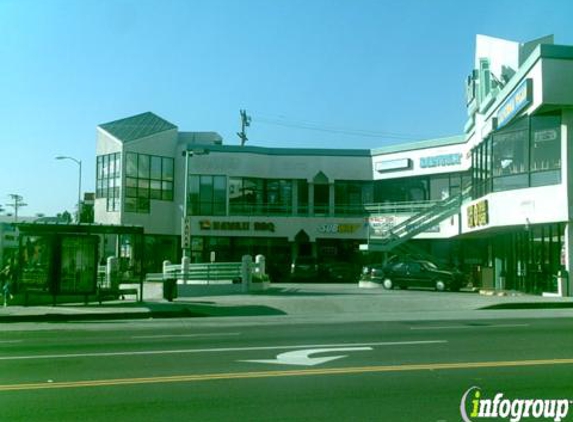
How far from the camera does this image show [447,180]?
48625mm

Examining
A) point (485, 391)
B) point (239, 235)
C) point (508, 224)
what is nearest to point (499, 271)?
point (508, 224)

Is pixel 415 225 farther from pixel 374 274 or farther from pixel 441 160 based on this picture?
pixel 374 274

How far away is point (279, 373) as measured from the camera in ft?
31.9

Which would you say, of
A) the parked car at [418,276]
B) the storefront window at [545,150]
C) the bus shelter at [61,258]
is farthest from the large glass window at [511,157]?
the bus shelter at [61,258]

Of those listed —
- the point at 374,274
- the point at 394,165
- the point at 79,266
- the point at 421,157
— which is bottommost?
the point at 374,274

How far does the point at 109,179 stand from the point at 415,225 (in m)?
22.0

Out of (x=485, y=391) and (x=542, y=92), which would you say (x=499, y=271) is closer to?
(x=542, y=92)

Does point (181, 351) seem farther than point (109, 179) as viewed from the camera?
No

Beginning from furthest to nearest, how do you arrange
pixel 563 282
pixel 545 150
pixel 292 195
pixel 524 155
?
pixel 292 195 → pixel 524 155 → pixel 545 150 → pixel 563 282

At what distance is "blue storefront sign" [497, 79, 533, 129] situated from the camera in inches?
1076

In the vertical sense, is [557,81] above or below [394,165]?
above

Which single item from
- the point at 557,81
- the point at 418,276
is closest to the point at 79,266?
the point at 418,276

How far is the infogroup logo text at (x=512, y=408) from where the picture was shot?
7215 millimetres

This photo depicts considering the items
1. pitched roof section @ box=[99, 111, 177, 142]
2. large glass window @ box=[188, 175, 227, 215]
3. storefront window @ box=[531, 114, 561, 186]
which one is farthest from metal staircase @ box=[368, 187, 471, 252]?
pitched roof section @ box=[99, 111, 177, 142]
